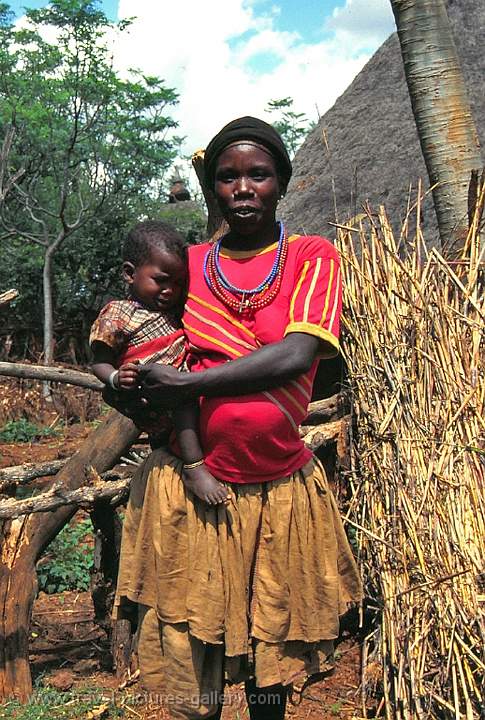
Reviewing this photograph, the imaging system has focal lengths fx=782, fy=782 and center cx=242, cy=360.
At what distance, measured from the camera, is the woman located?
1.94m

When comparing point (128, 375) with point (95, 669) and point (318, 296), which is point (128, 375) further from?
point (95, 669)

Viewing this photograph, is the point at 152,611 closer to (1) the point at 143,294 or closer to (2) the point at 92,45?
(1) the point at 143,294

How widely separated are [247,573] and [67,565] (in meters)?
3.51

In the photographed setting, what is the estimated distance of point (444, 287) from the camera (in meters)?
2.81

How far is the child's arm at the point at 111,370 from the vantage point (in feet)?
6.40

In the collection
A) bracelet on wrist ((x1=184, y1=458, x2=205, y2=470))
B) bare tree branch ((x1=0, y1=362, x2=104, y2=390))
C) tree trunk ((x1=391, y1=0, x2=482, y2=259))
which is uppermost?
tree trunk ((x1=391, y1=0, x2=482, y2=259))

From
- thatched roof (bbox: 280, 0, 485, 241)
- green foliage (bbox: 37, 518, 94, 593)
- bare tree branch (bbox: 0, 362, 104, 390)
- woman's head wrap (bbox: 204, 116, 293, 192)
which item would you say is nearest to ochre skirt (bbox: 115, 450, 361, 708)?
woman's head wrap (bbox: 204, 116, 293, 192)

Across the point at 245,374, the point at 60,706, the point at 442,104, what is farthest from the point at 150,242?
the point at 60,706

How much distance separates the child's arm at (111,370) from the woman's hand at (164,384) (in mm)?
22

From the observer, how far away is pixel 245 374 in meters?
1.87

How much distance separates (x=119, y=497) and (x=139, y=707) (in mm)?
878

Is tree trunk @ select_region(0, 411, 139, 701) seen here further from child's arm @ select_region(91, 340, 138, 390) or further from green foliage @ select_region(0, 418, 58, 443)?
green foliage @ select_region(0, 418, 58, 443)

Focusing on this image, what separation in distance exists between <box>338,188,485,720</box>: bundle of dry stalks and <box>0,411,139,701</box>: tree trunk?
1163 millimetres

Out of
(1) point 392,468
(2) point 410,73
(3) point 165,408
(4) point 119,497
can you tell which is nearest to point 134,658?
(4) point 119,497
